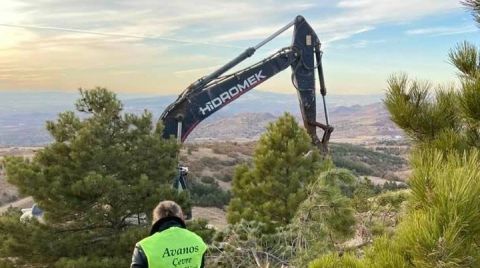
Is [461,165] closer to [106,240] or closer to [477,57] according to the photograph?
[477,57]

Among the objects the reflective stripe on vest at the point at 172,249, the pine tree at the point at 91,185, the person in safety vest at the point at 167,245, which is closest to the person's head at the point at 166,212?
the person in safety vest at the point at 167,245

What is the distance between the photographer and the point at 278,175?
1564 centimetres

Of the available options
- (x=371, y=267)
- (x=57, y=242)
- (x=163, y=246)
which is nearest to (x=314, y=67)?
(x=57, y=242)

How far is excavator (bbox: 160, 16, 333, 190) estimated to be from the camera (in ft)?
49.7

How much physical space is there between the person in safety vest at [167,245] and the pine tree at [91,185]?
631 centimetres

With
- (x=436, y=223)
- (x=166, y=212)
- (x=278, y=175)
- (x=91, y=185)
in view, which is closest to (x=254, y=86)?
(x=278, y=175)

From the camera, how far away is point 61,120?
11.6 m

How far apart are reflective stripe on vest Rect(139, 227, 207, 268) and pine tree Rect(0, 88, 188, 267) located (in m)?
6.31

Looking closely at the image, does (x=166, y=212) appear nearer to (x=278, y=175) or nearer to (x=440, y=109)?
(x=440, y=109)

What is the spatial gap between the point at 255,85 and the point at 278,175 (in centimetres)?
301

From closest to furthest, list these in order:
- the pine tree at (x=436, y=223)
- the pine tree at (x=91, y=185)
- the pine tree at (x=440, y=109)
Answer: the pine tree at (x=436, y=223) < the pine tree at (x=440, y=109) < the pine tree at (x=91, y=185)

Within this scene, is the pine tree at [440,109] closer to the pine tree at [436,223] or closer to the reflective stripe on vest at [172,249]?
the pine tree at [436,223]

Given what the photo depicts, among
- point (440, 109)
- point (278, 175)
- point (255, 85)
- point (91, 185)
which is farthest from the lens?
point (255, 85)

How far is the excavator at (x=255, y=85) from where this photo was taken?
15.1 m
